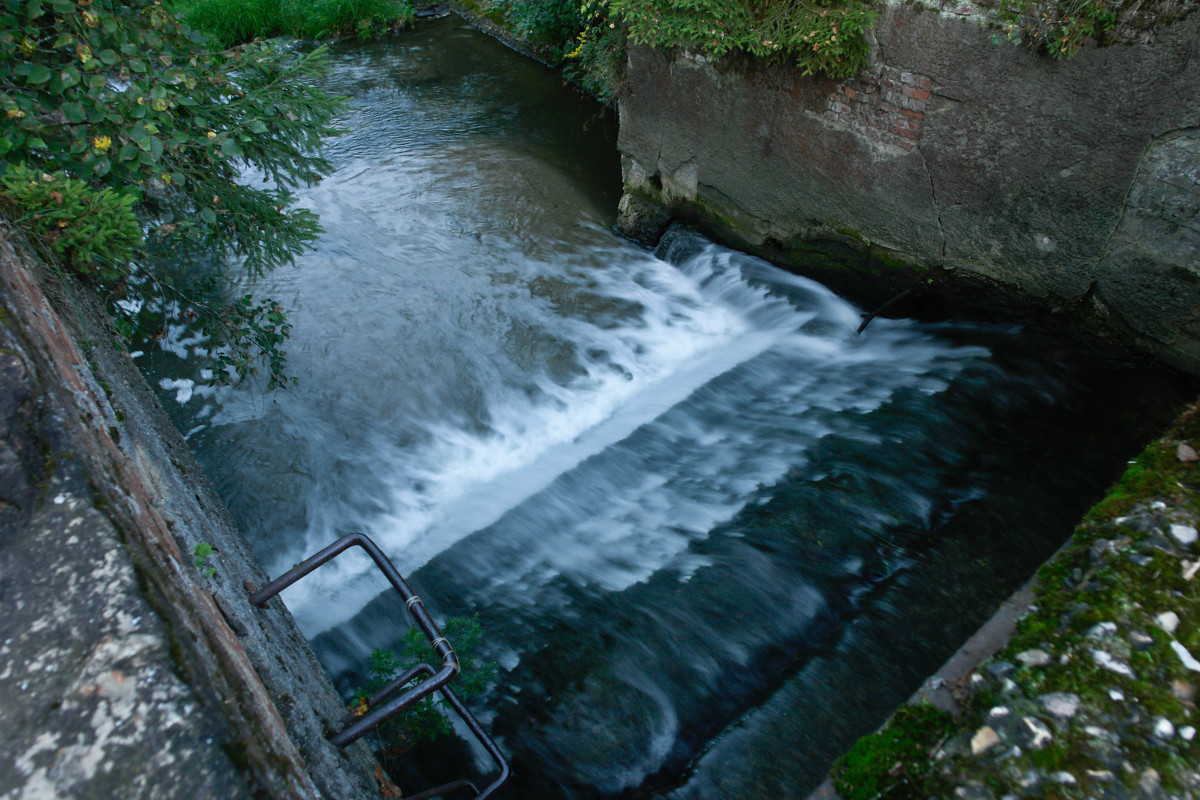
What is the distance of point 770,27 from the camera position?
4.28 m

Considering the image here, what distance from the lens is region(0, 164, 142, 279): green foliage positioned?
2.13m

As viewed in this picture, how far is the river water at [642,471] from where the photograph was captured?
2.68 m

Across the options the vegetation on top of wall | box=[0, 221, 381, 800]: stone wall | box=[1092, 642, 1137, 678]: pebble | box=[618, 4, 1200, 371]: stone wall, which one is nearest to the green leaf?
box=[0, 221, 381, 800]: stone wall

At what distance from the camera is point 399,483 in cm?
417

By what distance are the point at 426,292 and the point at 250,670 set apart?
4500 mm

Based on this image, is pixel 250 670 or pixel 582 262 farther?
pixel 582 262

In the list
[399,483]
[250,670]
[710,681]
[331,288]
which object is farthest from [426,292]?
[250,670]

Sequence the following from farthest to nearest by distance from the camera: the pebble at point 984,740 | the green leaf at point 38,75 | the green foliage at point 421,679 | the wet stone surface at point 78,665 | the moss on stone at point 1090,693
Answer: the green foliage at point 421,679, the green leaf at point 38,75, the pebble at point 984,740, the moss on stone at point 1090,693, the wet stone surface at point 78,665

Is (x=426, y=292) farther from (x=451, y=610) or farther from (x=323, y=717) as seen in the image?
(x=323, y=717)

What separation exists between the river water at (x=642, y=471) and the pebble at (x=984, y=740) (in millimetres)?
808

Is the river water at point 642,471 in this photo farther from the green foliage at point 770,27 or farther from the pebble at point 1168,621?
the green foliage at point 770,27

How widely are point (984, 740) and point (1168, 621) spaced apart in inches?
24.1

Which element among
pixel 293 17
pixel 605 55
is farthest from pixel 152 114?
pixel 293 17

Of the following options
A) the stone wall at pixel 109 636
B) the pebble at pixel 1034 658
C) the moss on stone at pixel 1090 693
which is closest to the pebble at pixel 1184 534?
the moss on stone at pixel 1090 693
